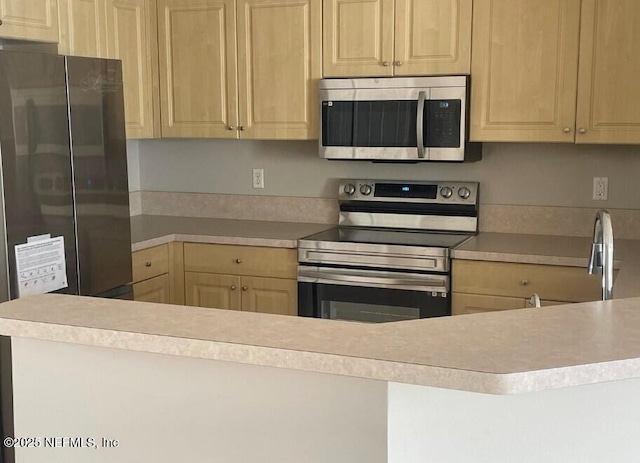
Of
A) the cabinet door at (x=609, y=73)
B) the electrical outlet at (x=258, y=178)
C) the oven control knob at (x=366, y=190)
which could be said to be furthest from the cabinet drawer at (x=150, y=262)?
the cabinet door at (x=609, y=73)

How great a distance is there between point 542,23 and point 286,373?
8.28 ft

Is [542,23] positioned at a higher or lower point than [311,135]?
higher

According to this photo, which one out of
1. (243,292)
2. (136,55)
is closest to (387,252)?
(243,292)

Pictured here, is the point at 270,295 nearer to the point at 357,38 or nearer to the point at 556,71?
the point at 357,38

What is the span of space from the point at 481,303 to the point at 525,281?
221mm

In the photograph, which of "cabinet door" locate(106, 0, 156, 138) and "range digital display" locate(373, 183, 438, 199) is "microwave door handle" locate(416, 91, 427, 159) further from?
"cabinet door" locate(106, 0, 156, 138)

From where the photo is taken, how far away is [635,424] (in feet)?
4.53

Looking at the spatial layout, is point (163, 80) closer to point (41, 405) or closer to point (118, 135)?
point (118, 135)

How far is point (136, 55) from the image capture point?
4.08 metres

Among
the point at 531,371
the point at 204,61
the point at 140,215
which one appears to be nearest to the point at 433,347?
the point at 531,371

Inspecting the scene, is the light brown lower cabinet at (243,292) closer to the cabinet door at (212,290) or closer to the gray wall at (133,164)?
the cabinet door at (212,290)

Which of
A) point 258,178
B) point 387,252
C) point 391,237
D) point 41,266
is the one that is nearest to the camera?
point 41,266

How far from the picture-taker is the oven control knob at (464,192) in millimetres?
3912

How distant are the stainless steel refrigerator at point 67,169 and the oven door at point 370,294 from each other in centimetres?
86
